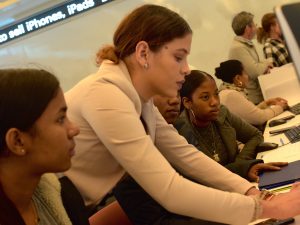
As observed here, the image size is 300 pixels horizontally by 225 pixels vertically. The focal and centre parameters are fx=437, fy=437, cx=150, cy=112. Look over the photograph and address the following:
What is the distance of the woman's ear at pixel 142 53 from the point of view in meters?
1.31

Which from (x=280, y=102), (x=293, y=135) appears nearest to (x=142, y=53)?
(x=293, y=135)

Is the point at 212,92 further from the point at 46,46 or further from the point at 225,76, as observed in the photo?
the point at 46,46

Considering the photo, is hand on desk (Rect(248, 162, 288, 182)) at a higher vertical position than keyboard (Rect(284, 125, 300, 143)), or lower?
higher

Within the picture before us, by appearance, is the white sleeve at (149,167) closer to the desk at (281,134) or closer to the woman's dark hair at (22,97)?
the woman's dark hair at (22,97)

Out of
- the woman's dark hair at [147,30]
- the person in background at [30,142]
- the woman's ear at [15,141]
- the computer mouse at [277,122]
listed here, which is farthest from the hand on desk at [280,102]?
the woman's ear at [15,141]

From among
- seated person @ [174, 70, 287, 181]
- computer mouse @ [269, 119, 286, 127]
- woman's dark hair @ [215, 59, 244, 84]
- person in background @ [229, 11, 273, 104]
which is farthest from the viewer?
person in background @ [229, 11, 273, 104]

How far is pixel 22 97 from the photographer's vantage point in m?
0.93

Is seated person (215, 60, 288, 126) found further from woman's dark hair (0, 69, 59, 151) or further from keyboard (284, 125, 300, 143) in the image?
woman's dark hair (0, 69, 59, 151)

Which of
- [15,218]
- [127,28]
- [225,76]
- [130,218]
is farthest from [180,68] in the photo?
[225,76]

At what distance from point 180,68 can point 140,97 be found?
0.16m

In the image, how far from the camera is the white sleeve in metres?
1.11

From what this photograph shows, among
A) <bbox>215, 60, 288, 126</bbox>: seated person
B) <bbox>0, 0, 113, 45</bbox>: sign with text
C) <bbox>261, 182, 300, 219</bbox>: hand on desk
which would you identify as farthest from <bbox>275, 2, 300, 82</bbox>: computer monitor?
<bbox>0, 0, 113, 45</bbox>: sign with text

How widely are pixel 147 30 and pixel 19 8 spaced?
14.8 ft

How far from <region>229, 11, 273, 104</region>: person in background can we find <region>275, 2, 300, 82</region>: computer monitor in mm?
3495
